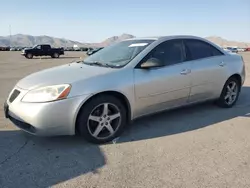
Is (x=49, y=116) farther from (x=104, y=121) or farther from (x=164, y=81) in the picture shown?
(x=164, y=81)

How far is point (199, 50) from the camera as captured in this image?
5.21 m

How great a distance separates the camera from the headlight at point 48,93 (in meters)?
3.61

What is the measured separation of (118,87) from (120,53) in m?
0.97

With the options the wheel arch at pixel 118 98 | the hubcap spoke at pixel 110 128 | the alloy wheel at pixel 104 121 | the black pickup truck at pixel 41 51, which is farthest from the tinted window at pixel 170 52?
the black pickup truck at pixel 41 51

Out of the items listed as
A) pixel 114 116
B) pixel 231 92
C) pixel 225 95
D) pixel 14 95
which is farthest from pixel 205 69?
pixel 14 95

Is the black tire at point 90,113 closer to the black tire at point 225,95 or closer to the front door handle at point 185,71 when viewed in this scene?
the front door handle at point 185,71

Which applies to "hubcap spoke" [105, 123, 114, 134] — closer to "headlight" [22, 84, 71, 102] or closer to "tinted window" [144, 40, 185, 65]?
"headlight" [22, 84, 71, 102]

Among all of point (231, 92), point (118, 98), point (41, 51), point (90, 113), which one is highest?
point (118, 98)

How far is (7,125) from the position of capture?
471 cm

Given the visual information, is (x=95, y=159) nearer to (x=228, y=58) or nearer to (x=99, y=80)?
(x=99, y=80)

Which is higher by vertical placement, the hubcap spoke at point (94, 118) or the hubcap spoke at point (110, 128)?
the hubcap spoke at point (94, 118)

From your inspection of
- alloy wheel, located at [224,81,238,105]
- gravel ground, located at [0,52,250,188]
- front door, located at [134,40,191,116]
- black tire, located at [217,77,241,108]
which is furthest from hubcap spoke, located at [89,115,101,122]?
alloy wheel, located at [224,81,238,105]

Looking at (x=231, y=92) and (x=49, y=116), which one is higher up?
(x=49, y=116)

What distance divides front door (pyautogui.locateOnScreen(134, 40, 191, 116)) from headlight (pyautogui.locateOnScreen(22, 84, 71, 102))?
107cm
